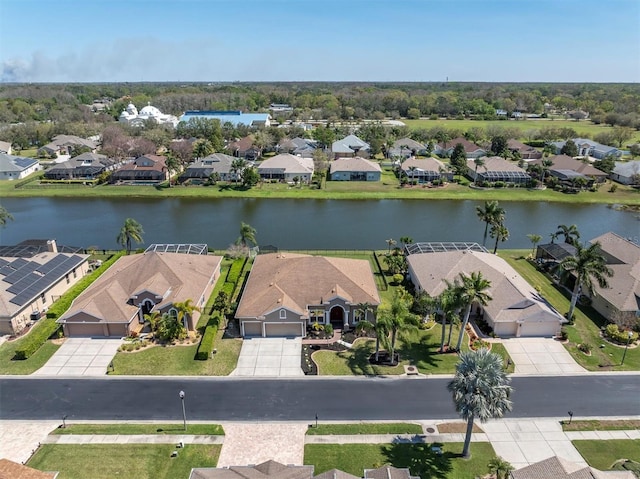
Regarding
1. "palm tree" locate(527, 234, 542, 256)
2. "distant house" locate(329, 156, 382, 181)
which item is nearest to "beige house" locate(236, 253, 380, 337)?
"palm tree" locate(527, 234, 542, 256)

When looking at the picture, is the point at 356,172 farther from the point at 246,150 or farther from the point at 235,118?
the point at 235,118

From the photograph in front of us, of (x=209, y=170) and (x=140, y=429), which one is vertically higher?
(x=209, y=170)

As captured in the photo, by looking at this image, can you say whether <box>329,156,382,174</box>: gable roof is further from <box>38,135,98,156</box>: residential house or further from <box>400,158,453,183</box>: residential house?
<box>38,135,98,156</box>: residential house

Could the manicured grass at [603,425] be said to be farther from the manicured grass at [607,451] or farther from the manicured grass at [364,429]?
the manicured grass at [364,429]

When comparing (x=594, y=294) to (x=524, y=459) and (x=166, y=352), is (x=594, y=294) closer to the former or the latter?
(x=524, y=459)

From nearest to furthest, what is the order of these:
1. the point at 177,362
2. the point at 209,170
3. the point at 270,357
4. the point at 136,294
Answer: the point at 177,362 → the point at 270,357 → the point at 136,294 → the point at 209,170

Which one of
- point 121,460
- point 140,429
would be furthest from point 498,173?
point 121,460

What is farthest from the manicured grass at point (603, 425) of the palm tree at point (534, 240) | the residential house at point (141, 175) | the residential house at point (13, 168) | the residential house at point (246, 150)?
the residential house at point (13, 168)
